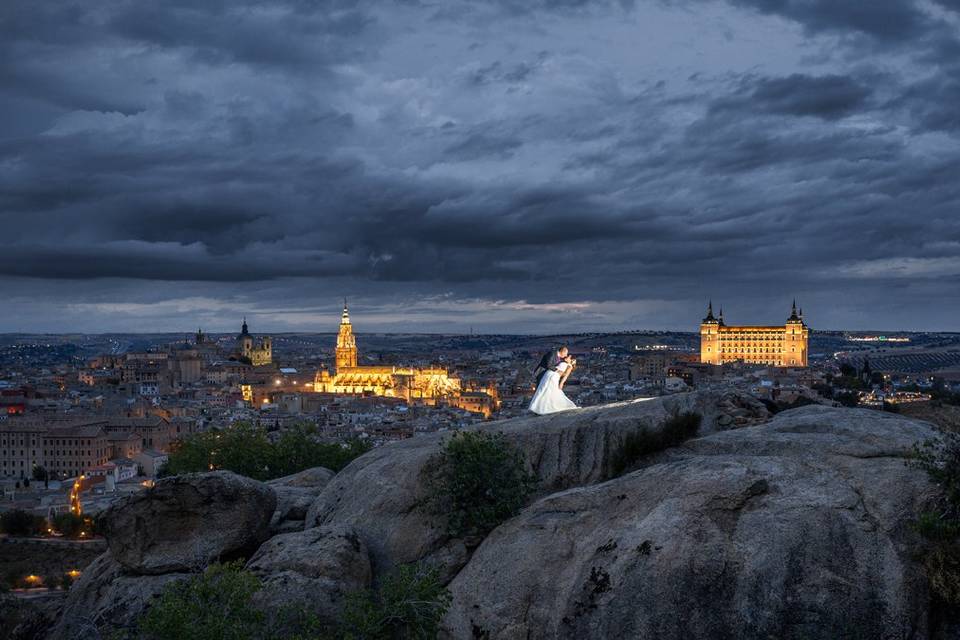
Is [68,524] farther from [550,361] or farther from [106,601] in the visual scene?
[550,361]

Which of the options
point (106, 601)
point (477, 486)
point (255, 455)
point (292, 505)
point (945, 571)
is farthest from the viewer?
point (255, 455)

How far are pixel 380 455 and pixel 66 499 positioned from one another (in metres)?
65.8

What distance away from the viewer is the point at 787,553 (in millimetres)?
13047

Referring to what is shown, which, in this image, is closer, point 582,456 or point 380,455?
point 582,456

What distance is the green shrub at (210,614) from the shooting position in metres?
12.5

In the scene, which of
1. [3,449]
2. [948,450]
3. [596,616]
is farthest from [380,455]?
[3,449]

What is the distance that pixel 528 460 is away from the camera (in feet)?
64.1

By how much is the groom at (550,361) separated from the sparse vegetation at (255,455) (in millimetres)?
21954

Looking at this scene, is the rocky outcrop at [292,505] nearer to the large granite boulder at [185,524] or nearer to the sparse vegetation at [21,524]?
the large granite boulder at [185,524]

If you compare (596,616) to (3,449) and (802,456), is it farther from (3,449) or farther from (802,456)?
(3,449)

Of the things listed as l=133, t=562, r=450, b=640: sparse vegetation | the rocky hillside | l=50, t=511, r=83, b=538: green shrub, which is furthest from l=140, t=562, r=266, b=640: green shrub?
l=50, t=511, r=83, b=538: green shrub

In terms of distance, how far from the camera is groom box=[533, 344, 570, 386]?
935 inches

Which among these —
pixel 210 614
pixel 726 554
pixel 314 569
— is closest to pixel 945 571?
pixel 726 554

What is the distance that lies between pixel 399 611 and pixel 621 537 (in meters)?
3.72
